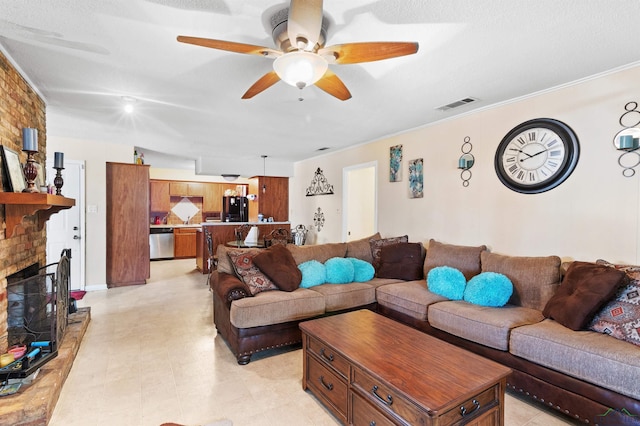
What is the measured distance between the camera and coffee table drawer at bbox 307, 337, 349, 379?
6.24ft

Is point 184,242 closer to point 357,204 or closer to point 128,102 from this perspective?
point 357,204

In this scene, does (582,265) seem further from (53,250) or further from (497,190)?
(53,250)

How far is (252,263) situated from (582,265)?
9.62 ft

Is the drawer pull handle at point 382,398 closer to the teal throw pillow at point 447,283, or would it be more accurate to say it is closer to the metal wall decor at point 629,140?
the teal throw pillow at point 447,283

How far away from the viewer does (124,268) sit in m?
5.32

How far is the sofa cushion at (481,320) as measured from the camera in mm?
2341

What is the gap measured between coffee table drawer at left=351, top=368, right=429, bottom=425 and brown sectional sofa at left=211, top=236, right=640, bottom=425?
1.50 feet

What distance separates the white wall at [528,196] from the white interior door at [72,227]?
4782 mm

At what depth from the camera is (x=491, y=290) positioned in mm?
2725

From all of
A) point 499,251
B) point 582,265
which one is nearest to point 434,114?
point 499,251

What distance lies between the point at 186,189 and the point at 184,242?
5.46 ft

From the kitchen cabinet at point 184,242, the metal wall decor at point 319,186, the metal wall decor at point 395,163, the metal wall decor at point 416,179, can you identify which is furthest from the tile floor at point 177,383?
the kitchen cabinet at point 184,242

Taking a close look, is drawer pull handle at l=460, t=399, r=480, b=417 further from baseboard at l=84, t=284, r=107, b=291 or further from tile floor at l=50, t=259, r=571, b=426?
baseboard at l=84, t=284, r=107, b=291

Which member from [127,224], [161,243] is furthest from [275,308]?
[161,243]
